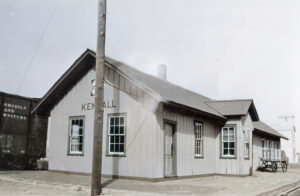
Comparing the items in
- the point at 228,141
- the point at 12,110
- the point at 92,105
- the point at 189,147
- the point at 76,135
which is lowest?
the point at 189,147

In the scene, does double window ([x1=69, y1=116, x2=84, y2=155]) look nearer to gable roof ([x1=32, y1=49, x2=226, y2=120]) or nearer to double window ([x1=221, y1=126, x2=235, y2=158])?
gable roof ([x1=32, y1=49, x2=226, y2=120])

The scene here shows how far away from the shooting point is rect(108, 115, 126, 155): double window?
14152 mm

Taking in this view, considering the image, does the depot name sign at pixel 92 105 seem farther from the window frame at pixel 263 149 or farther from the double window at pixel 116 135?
the window frame at pixel 263 149

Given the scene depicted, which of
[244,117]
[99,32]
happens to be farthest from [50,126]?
[244,117]

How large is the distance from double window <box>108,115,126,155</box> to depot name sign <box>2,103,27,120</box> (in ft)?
16.2

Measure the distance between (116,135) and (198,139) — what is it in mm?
4410

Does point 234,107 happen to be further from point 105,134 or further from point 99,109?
point 99,109

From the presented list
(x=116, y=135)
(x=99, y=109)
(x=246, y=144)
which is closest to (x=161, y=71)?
(x=246, y=144)

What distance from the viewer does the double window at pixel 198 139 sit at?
1659cm

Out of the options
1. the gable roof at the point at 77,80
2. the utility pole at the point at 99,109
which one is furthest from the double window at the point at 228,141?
the utility pole at the point at 99,109

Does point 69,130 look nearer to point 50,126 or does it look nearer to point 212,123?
point 50,126

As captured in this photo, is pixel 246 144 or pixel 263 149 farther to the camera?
pixel 263 149

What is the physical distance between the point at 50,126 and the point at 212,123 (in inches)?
321

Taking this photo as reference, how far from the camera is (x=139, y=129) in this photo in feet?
45.1
